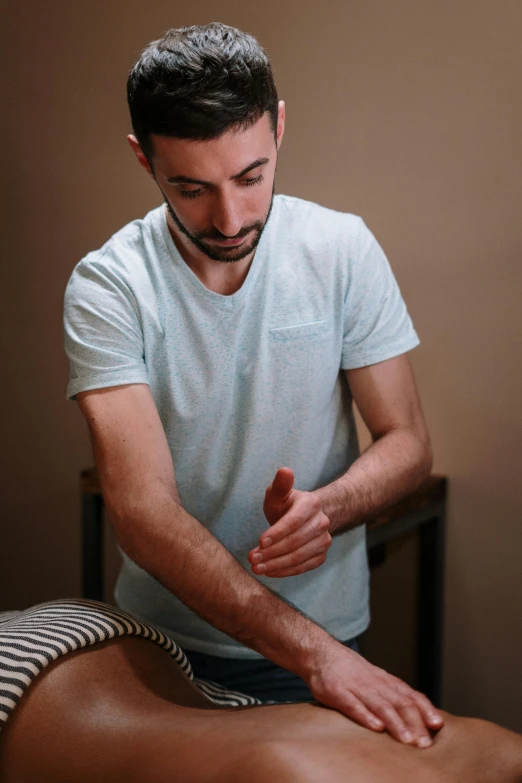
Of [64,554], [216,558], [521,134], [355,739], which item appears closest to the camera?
[355,739]

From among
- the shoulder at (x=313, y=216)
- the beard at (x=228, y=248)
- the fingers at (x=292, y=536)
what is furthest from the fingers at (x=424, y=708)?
the shoulder at (x=313, y=216)

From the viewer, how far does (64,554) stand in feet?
10.4

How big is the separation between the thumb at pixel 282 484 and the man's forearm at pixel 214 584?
0.43 feet

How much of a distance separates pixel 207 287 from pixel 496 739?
0.90 meters

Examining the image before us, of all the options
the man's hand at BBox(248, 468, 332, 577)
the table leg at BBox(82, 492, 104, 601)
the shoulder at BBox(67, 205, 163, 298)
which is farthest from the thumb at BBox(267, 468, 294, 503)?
the table leg at BBox(82, 492, 104, 601)

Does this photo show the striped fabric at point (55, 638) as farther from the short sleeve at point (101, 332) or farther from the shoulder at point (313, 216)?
the shoulder at point (313, 216)

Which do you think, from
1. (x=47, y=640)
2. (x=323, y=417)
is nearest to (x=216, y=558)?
(x=47, y=640)

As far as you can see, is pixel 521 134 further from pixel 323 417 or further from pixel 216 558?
pixel 216 558

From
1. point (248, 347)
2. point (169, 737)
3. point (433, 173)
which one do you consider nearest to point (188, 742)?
point (169, 737)

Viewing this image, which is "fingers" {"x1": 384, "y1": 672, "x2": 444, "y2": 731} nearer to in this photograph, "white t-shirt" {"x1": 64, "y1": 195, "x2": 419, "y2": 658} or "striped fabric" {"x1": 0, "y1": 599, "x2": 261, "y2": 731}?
"striped fabric" {"x1": 0, "y1": 599, "x2": 261, "y2": 731}

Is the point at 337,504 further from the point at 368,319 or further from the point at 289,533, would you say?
the point at 368,319

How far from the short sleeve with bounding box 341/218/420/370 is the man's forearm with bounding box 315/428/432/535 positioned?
16 centimetres

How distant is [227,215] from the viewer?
1.41 metres

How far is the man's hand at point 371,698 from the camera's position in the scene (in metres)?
1.08
